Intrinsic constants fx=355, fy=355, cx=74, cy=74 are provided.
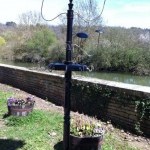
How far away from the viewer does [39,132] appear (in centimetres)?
575

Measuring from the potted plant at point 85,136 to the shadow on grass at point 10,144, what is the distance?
2.80 ft

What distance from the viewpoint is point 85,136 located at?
4.78m

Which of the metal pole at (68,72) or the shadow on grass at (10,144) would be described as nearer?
the metal pole at (68,72)

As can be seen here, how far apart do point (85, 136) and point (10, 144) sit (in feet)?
3.97

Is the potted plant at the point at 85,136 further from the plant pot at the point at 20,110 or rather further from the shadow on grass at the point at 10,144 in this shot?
the plant pot at the point at 20,110

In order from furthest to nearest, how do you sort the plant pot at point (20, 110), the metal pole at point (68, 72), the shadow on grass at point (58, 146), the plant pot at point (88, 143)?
1. the plant pot at point (20, 110)
2. the shadow on grass at point (58, 146)
3. the plant pot at point (88, 143)
4. the metal pole at point (68, 72)

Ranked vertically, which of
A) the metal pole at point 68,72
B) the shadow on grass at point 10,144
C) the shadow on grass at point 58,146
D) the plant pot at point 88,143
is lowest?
the shadow on grass at point 10,144

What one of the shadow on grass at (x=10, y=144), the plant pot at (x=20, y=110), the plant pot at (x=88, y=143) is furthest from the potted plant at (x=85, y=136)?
the plant pot at (x=20, y=110)

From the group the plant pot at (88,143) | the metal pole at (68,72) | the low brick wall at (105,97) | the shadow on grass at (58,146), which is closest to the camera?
the metal pole at (68,72)

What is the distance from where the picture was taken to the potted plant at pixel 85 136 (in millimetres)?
4703

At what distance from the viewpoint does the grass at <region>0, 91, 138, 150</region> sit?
17.0ft

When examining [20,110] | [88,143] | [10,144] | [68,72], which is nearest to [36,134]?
[10,144]

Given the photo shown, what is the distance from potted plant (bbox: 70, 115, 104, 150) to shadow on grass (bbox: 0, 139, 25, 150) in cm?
85

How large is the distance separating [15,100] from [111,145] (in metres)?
2.51
